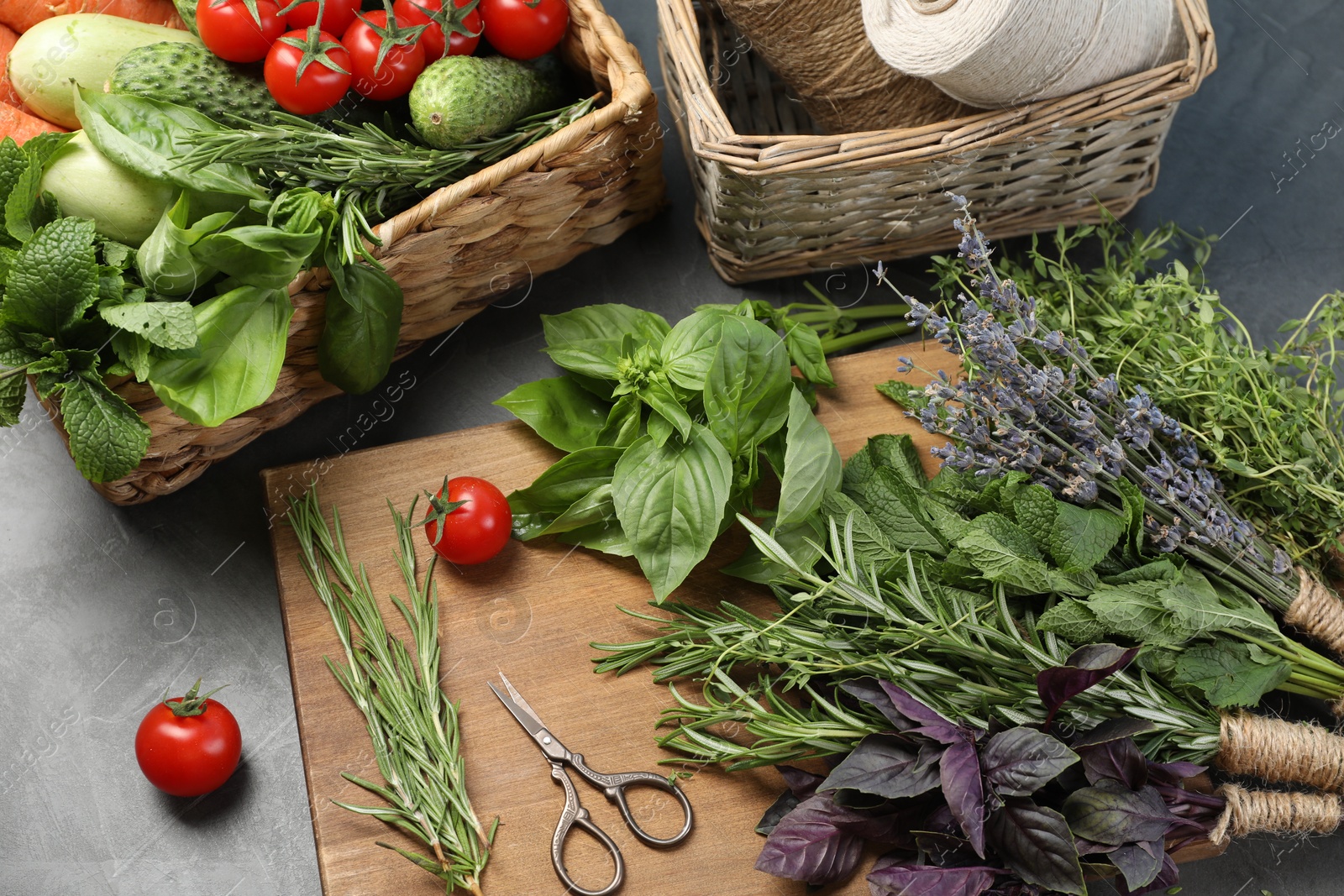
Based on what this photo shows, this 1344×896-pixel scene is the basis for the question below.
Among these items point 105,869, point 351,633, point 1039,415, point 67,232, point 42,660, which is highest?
point 67,232

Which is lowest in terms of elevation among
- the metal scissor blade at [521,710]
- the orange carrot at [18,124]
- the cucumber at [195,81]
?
the metal scissor blade at [521,710]

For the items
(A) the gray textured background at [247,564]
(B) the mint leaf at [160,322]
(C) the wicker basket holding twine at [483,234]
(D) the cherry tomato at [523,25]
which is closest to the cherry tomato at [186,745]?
(A) the gray textured background at [247,564]

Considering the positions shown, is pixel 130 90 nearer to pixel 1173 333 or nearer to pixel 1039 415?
pixel 1039 415

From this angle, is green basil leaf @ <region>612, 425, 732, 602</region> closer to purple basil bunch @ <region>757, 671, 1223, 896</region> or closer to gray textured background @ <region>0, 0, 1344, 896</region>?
purple basil bunch @ <region>757, 671, 1223, 896</region>

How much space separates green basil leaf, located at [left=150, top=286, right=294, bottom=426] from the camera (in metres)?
0.84

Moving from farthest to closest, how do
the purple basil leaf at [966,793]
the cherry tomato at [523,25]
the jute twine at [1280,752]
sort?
the cherry tomato at [523,25]
the jute twine at [1280,752]
the purple basil leaf at [966,793]

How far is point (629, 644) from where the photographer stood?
3.20ft

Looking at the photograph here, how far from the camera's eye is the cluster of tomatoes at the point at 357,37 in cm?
93

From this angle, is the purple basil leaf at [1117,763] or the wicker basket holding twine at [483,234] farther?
the wicker basket holding twine at [483,234]

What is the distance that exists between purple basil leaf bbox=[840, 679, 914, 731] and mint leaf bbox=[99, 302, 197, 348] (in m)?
0.60

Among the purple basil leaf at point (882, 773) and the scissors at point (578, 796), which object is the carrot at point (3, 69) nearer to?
the scissors at point (578, 796)

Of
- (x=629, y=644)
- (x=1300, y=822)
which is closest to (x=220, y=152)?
(x=629, y=644)

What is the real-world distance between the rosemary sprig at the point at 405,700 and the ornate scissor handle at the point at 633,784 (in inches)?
3.6

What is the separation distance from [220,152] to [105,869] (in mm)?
689
